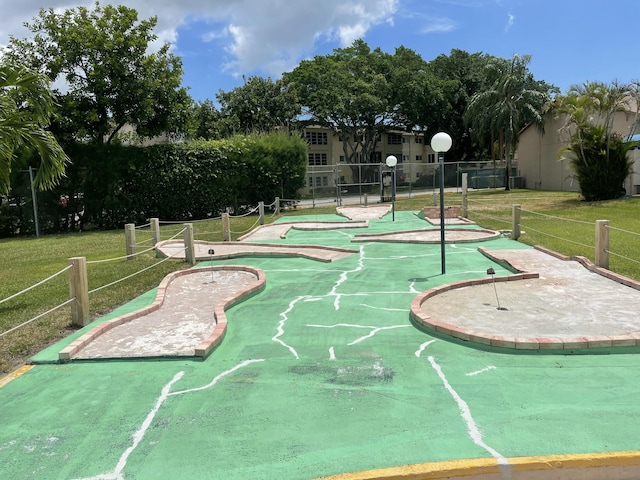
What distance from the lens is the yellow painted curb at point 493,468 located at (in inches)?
109

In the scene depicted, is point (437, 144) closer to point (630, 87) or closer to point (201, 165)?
point (201, 165)

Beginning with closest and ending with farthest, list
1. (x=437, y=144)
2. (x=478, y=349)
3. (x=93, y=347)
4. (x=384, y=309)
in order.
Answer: (x=478, y=349) < (x=93, y=347) < (x=384, y=309) < (x=437, y=144)

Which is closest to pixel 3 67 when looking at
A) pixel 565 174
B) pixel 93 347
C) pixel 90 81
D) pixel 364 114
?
pixel 93 347

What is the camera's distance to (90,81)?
1941 centimetres

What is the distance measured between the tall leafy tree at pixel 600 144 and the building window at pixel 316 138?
26547 millimetres

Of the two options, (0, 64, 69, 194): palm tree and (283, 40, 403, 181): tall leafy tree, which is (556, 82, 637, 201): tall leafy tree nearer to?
(283, 40, 403, 181): tall leafy tree

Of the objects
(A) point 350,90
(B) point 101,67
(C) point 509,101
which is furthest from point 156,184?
(C) point 509,101

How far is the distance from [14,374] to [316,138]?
4282cm

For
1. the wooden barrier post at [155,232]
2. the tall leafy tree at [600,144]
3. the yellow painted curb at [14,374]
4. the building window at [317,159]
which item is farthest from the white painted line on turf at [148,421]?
the building window at [317,159]

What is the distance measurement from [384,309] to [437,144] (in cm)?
333

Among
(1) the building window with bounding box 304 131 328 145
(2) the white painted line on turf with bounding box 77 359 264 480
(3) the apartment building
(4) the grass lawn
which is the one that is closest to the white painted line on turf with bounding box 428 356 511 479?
(2) the white painted line on turf with bounding box 77 359 264 480

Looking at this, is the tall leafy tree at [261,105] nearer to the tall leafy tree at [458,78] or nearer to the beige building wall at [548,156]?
the tall leafy tree at [458,78]

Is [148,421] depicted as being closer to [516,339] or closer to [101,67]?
[516,339]

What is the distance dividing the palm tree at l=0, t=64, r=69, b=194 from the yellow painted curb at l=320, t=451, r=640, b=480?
6750 millimetres
